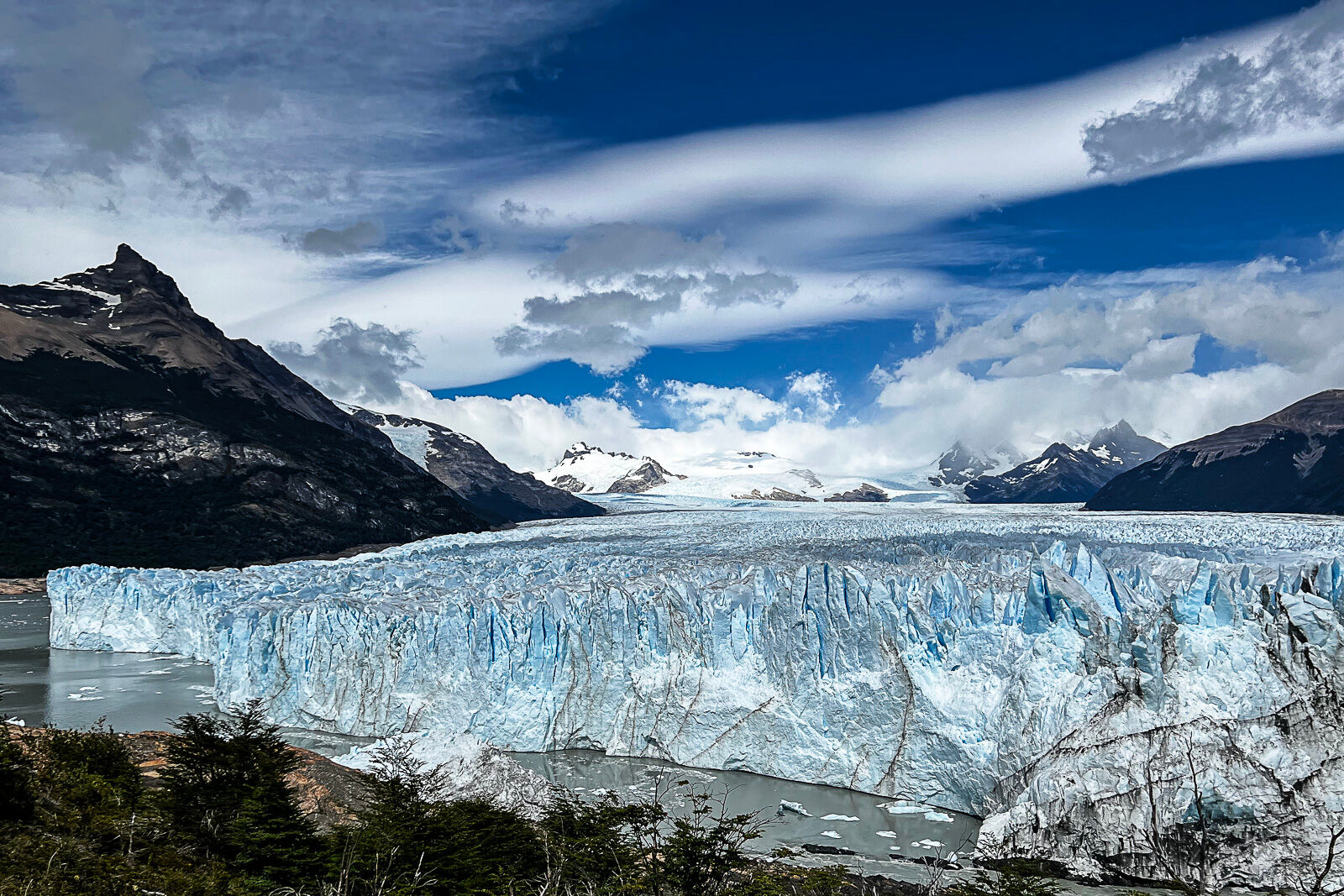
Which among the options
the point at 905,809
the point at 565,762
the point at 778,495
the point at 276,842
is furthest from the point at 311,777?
the point at 778,495

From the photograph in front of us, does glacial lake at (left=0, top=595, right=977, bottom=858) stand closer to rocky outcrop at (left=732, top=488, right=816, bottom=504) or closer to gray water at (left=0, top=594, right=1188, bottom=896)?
gray water at (left=0, top=594, right=1188, bottom=896)

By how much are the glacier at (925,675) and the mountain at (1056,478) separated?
425ft

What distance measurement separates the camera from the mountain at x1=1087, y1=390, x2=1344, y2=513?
73.1 metres

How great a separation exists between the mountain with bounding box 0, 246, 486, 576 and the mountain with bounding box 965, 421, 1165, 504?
104 metres

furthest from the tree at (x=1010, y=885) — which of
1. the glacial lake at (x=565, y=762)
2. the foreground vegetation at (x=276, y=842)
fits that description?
the glacial lake at (x=565, y=762)

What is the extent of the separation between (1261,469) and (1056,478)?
7564cm

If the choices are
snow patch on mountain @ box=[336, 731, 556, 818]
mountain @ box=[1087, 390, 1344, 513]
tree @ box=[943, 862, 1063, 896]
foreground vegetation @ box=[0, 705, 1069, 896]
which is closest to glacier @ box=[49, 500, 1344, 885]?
tree @ box=[943, 862, 1063, 896]

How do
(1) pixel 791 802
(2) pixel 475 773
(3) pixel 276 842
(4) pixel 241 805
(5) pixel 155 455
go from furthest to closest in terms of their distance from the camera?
(5) pixel 155 455, (1) pixel 791 802, (2) pixel 475 773, (4) pixel 241 805, (3) pixel 276 842

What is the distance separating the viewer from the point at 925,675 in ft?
63.5

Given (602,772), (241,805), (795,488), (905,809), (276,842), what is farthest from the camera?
(795,488)

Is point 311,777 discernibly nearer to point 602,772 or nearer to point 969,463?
point 602,772

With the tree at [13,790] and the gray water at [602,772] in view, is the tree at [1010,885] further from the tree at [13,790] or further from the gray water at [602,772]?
the tree at [13,790]

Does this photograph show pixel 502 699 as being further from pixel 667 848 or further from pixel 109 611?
pixel 109 611

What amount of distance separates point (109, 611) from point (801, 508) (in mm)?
59851
